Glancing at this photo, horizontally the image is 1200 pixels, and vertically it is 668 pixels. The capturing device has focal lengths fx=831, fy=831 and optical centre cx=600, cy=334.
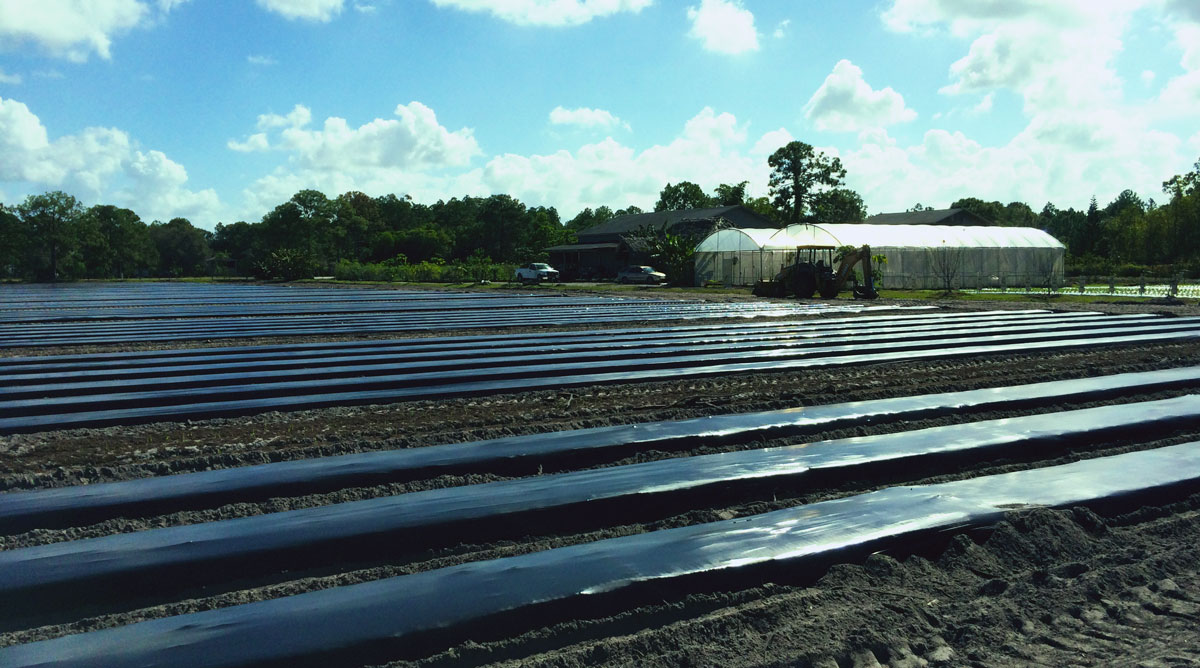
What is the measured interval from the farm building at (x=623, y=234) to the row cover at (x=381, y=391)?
3808 centimetres

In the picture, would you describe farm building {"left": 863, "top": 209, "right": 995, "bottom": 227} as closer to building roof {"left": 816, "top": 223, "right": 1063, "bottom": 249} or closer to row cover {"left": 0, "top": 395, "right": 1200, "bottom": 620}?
building roof {"left": 816, "top": 223, "right": 1063, "bottom": 249}

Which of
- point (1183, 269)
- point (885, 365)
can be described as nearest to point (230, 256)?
point (1183, 269)

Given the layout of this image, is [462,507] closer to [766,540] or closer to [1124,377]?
[766,540]

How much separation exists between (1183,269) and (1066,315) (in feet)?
92.9

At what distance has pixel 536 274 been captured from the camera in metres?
46.5

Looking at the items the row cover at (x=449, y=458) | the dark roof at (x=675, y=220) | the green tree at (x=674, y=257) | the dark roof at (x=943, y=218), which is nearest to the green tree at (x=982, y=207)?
the dark roof at (x=943, y=218)

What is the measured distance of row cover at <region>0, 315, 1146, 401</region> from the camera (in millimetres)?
8758

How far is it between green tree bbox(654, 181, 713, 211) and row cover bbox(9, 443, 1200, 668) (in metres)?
75.2

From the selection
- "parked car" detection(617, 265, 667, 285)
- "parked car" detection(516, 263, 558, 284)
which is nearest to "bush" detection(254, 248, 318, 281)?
"parked car" detection(516, 263, 558, 284)

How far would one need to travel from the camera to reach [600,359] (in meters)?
10.4

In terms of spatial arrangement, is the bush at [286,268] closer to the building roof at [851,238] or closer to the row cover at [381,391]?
the building roof at [851,238]

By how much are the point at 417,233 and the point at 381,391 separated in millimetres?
66572

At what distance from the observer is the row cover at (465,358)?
8758 mm

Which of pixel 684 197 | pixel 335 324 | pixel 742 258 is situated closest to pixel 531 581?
pixel 335 324
